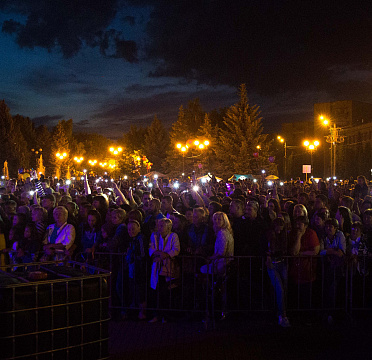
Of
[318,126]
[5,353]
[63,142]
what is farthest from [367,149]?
[5,353]

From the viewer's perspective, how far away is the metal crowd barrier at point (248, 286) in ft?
23.4

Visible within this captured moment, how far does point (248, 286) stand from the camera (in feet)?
25.3

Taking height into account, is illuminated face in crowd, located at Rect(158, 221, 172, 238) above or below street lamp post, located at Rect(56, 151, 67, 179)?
below

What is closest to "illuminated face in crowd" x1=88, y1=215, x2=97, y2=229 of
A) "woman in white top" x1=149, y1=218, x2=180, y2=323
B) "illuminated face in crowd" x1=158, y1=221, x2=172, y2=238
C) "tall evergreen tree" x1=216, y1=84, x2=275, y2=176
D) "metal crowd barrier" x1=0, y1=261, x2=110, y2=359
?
"woman in white top" x1=149, y1=218, x2=180, y2=323

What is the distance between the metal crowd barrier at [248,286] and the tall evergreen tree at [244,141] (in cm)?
4682

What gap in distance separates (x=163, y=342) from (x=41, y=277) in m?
3.47

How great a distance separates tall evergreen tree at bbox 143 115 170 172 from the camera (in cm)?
8075

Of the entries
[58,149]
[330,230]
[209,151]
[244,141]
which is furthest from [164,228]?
[58,149]

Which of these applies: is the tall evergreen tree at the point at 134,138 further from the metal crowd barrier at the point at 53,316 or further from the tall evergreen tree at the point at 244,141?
the metal crowd barrier at the point at 53,316

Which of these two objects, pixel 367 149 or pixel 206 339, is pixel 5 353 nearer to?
pixel 206 339

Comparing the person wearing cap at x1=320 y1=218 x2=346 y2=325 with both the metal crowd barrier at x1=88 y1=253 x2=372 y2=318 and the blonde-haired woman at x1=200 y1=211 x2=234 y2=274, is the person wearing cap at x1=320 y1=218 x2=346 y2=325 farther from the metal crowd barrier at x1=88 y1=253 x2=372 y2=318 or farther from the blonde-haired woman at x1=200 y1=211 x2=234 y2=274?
the blonde-haired woman at x1=200 y1=211 x2=234 y2=274

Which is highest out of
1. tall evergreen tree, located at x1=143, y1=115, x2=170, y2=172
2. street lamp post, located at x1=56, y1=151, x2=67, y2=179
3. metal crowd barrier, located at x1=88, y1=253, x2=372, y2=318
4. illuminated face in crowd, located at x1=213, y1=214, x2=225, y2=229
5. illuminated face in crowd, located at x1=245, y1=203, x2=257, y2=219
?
tall evergreen tree, located at x1=143, y1=115, x2=170, y2=172

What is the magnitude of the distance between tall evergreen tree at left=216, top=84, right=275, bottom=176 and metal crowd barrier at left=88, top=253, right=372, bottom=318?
46817 millimetres

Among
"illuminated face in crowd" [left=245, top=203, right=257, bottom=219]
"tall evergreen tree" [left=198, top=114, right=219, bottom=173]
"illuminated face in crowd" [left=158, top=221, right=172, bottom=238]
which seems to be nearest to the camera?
"illuminated face in crowd" [left=158, top=221, right=172, bottom=238]
